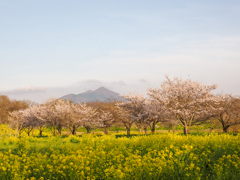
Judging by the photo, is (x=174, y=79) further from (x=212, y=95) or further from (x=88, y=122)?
(x=88, y=122)

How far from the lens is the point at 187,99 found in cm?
2269

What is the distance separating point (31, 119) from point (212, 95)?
101 feet

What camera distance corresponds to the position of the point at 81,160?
6035mm

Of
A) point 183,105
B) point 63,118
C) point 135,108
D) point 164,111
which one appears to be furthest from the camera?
point 63,118

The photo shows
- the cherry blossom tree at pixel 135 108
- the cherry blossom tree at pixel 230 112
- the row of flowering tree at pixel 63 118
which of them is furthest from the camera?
the row of flowering tree at pixel 63 118

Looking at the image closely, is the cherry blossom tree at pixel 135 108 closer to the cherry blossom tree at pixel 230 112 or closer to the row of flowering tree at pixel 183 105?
the row of flowering tree at pixel 183 105

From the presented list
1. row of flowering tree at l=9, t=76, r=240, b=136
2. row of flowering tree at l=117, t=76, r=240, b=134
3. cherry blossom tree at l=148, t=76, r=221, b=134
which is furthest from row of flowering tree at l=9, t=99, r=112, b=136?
cherry blossom tree at l=148, t=76, r=221, b=134

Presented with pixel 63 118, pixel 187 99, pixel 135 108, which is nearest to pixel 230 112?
pixel 187 99

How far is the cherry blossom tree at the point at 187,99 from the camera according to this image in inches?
857

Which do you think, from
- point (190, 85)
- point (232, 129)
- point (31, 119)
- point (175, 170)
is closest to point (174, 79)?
point (190, 85)

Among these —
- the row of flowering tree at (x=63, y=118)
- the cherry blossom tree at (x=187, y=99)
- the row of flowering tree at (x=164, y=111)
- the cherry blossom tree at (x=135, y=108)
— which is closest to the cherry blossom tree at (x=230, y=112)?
the row of flowering tree at (x=164, y=111)

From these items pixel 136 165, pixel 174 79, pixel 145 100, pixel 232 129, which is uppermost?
pixel 174 79

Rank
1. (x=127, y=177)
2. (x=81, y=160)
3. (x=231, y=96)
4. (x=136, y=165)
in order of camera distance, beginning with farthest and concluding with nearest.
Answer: (x=231, y=96) → (x=81, y=160) → (x=136, y=165) → (x=127, y=177)

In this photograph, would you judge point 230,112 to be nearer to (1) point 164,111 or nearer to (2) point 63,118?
(1) point 164,111
